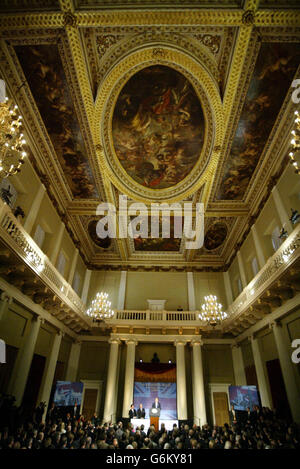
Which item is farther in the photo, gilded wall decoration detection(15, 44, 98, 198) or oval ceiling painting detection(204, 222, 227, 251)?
oval ceiling painting detection(204, 222, 227, 251)

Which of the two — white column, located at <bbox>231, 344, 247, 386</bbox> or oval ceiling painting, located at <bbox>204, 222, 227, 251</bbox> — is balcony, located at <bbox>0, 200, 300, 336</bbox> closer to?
white column, located at <bbox>231, 344, 247, 386</bbox>

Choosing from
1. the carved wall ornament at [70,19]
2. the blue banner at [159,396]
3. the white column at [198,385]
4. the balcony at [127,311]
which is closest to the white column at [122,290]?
the balcony at [127,311]

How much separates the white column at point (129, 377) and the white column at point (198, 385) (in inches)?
140

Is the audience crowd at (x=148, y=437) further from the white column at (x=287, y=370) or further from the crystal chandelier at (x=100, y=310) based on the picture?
the crystal chandelier at (x=100, y=310)

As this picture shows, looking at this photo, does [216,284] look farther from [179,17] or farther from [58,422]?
[179,17]

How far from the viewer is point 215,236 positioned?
52.9 ft

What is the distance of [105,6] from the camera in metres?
7.33

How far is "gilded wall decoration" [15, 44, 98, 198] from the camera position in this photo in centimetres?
801

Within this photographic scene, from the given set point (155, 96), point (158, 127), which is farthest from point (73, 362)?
point (155, 96)

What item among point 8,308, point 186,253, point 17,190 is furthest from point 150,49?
point 186,253

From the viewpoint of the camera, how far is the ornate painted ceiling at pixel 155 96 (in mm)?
7383

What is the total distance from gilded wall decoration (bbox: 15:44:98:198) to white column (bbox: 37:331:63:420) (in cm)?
843

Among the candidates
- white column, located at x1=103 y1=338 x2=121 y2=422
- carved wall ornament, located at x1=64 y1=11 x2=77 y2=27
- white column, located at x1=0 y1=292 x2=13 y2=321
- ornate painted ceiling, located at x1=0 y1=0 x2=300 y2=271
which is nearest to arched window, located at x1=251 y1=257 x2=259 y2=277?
ornate painted ceiling, located at x1=0 y1=0 x2=300 y2=271

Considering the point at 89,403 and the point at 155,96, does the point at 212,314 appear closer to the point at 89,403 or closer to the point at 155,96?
the point at 89,403
